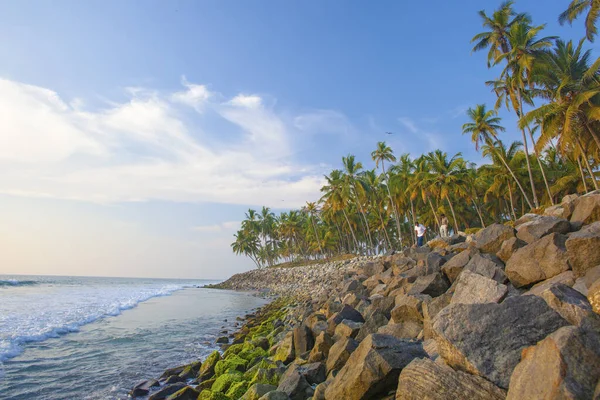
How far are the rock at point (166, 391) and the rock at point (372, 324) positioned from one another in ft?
13.3

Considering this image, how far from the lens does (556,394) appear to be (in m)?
2.81

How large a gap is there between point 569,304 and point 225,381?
620 cm

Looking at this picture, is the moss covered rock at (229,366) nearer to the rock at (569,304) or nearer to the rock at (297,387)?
the rock at (297,387)

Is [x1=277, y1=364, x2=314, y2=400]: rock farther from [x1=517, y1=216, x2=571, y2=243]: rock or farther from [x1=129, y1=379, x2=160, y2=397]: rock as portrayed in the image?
[x1=517, y1=216, x2=571, y2=243]: rock

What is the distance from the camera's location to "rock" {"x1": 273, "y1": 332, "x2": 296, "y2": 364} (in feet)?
27.7

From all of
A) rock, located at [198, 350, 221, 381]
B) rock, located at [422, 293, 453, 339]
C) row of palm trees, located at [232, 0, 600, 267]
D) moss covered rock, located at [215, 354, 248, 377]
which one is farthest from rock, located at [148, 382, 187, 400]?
row of palm trees, located at [232, 0, 600, 267]

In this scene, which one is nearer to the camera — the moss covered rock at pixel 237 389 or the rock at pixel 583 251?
the rock at pixel 583 251

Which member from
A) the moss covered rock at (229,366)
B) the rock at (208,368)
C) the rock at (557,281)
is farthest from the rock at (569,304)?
the rock at (208,368)

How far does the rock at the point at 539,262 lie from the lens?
21.1 feet

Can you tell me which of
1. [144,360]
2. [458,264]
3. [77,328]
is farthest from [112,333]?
[458,264]

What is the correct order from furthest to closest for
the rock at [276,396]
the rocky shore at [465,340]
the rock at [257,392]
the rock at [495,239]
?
the rock at [495,239] < the rock at [257,392] < the rock at [276,396] < the rocky shore at [465,340]

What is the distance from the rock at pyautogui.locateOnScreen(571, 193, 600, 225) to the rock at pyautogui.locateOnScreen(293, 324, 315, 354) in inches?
268

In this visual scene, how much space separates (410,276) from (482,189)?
138ft

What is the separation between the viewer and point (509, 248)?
318 inches
